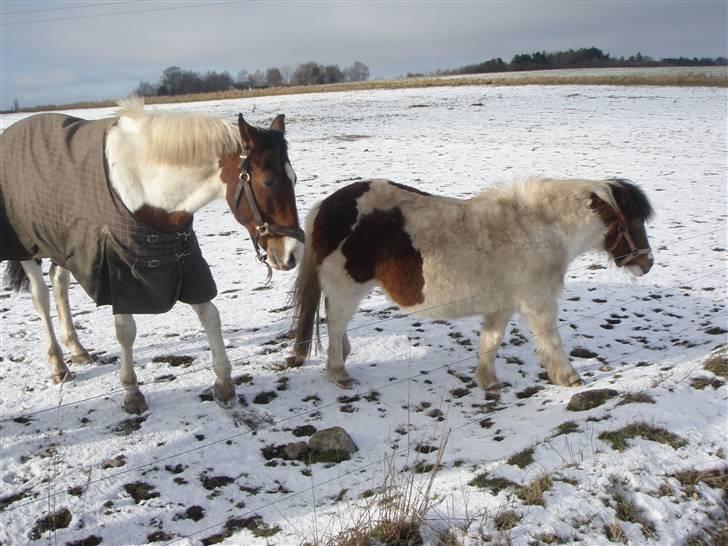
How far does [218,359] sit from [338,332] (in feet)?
3.29

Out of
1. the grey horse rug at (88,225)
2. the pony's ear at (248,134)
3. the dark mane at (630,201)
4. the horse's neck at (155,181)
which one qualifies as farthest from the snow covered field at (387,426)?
the pony's ear at (248,134)

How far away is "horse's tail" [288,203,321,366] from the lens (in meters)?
4.41

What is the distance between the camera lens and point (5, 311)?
239 inches

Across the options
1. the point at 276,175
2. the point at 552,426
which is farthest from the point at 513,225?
the point at 276,175

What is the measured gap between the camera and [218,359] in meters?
4.24

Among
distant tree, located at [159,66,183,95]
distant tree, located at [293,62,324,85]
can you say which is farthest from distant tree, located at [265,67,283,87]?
distant tree, located at [159,66,183,95]

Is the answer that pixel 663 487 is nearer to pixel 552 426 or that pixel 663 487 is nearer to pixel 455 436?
pixel 552 426

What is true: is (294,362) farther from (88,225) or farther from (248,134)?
(248,134)

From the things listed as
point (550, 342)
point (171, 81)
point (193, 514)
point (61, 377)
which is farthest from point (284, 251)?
point (171, 81)

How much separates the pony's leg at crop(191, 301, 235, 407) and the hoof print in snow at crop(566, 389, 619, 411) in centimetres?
261

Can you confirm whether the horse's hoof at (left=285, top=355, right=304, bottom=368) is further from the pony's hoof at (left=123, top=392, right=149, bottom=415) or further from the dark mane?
the dark mane

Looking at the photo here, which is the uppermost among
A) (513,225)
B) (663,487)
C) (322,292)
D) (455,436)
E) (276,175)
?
(276,175)

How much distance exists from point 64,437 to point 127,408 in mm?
461

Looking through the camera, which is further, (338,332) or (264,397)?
(338,332)
